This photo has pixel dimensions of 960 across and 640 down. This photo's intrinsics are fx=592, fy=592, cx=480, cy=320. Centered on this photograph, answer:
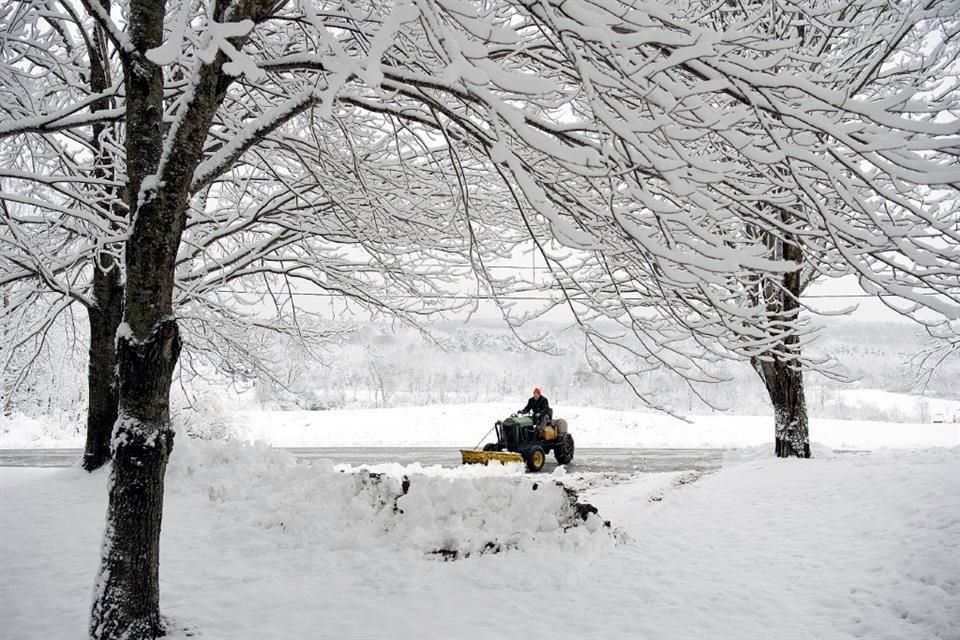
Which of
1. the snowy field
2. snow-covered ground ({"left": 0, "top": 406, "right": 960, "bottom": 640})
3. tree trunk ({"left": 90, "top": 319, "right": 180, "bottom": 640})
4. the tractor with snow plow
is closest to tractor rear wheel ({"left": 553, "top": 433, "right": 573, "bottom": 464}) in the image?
the tractor with snow plow

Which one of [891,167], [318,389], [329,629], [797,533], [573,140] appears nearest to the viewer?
[891,167]

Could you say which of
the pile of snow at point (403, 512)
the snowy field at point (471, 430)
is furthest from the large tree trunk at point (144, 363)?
the snowy field at point (471, 430)

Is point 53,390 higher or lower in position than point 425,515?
higher

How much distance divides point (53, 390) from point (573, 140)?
23026 mm

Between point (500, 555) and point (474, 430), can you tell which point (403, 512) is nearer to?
point (500, 555)

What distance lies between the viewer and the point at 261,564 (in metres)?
A: 5.00

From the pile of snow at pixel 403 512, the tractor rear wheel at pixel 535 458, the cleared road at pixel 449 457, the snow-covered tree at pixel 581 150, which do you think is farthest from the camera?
the cleared road at pixel 449 457

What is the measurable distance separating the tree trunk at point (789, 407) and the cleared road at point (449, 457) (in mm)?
3148

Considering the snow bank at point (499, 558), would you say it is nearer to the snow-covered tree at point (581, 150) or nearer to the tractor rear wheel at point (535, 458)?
the snow-covered tree at point (581, 150)

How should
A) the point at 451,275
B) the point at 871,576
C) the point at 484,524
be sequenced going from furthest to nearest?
the point at 451,275 < the point at 484,524 < the point at 871,576

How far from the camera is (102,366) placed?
836cm

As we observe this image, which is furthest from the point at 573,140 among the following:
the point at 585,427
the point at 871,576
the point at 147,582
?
the point at 585,427

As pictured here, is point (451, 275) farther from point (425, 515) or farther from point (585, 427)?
point (585, 427)

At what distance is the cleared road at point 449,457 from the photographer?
45.2 feet
